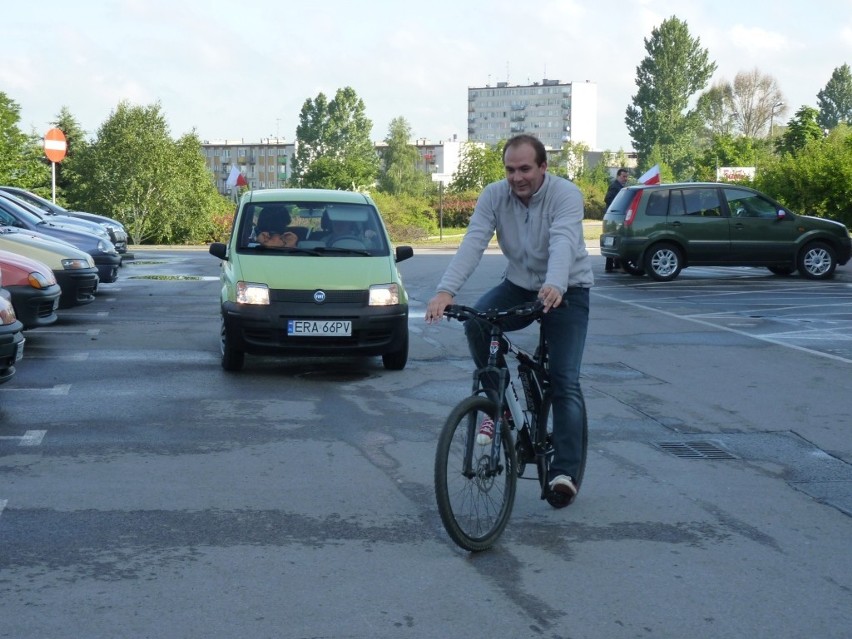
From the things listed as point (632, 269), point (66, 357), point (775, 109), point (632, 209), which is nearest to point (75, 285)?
point (66, 357)

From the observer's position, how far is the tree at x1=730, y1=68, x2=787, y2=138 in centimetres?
10919

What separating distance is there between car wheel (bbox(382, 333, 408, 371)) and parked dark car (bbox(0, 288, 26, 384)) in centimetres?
336

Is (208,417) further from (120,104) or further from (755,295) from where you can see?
(120,104)

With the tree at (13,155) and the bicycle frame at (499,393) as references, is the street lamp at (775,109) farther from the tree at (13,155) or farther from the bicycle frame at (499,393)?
the bicycle frame at (499,393)

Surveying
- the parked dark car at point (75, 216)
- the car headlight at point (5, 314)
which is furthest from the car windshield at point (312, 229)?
the parked dark car at point (75, 216)

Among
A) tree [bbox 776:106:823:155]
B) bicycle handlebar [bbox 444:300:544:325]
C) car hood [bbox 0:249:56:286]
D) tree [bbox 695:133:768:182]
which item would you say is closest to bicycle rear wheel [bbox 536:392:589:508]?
bicycle handlebar [bbox 444:300:544:325]

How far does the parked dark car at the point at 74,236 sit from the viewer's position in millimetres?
18781

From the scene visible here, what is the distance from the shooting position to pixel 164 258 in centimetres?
3111

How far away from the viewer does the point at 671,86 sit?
10838 centimetres

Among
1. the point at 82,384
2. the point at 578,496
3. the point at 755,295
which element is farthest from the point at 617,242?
the point at 578,496

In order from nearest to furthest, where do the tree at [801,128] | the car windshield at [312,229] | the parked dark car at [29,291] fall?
the car windshield at [312,229] → the parked dark car at [29,291] → the tree at [801,128]

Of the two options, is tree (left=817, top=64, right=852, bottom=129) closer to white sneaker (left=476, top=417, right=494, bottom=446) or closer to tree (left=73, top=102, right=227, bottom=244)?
tree (left=73, top=102, right=227, bottom=244)

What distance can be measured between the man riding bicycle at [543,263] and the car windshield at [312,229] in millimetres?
5654

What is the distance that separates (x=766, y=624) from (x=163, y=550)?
2486 mm
